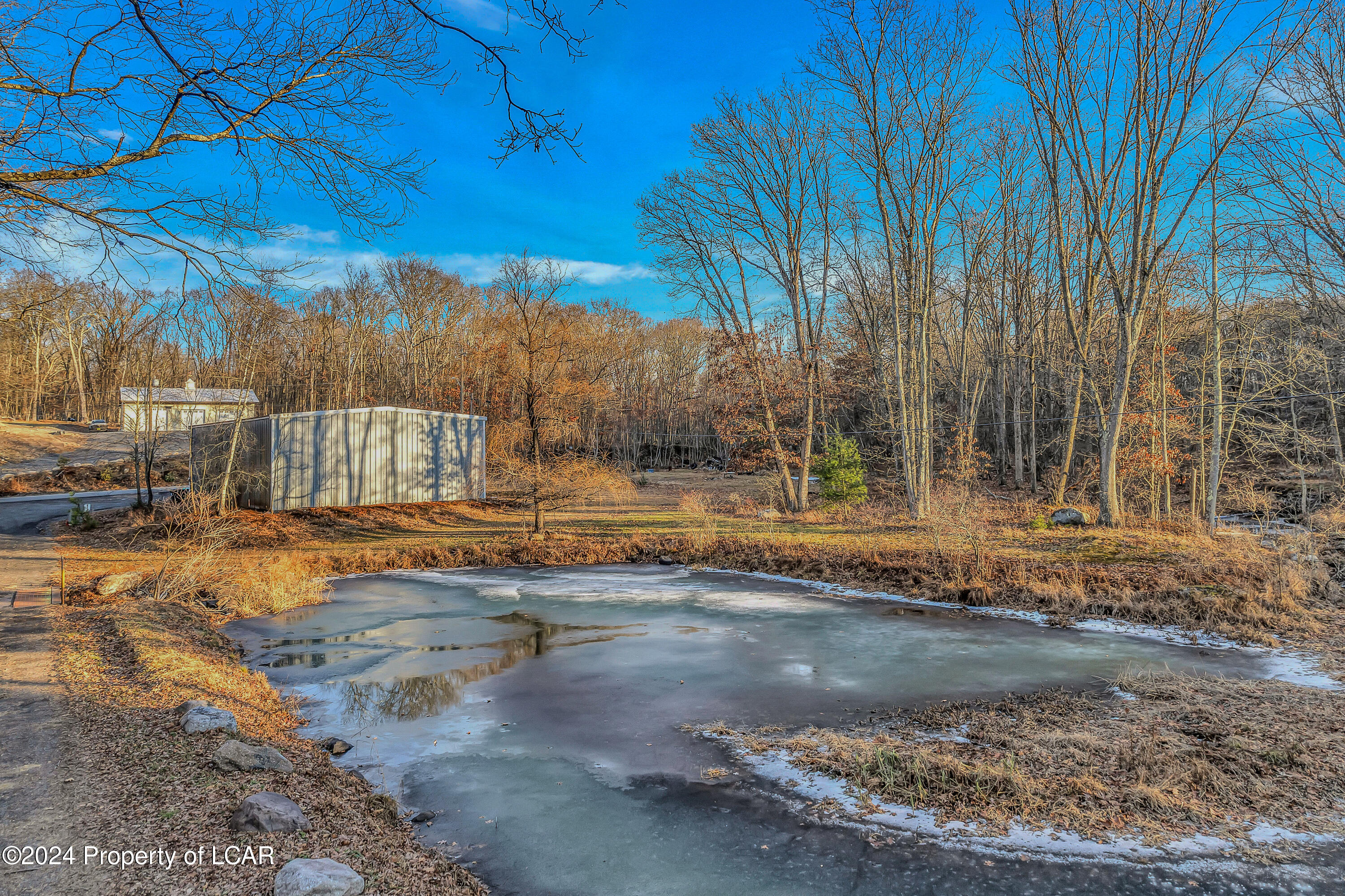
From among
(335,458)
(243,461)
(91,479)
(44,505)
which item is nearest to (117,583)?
(335,458)

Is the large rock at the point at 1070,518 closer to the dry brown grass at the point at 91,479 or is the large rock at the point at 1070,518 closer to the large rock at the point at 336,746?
the large rock at the point at 336,746

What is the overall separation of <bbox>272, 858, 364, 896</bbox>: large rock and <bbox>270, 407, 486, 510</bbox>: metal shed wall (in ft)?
62.6

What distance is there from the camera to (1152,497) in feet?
68.0

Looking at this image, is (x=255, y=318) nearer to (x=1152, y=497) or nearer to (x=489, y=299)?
(x=1152, y=497)

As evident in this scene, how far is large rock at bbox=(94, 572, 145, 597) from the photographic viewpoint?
10883 millimetres

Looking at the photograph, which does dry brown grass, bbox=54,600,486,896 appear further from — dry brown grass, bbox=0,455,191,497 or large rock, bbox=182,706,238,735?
dry brown grass, bbox=0,455,191,497

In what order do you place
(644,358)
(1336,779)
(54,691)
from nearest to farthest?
1. (1336,779)
2. (54,691)
3. (644,358)

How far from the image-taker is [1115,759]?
554 centimetres

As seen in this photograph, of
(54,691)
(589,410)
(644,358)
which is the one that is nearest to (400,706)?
(54,691)

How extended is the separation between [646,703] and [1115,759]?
4378 millimetres

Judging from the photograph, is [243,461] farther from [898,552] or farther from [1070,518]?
[1070,518]

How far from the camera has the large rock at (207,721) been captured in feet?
17.7

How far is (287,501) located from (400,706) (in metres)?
15.7

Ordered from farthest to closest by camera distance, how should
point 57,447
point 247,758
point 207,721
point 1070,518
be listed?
point 57,447 < point 1070,518 < point 207,721 < point 247,758
